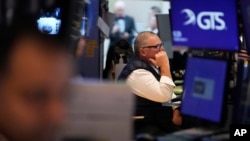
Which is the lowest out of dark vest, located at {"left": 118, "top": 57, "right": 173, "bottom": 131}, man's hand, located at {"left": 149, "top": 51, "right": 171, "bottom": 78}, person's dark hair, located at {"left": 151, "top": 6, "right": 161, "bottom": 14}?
dark vest, located at {"left": 118, "top": 57, "right": 173, "bottom": 131}

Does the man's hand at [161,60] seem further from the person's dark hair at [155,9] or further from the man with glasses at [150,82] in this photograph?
the person's dark hair at [155,9]

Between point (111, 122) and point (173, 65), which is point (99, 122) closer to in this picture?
point (111, 122)

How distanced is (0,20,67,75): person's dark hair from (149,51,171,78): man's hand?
259cm

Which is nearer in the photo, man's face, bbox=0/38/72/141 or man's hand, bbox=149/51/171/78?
man's face, bbox=0/38/72/141

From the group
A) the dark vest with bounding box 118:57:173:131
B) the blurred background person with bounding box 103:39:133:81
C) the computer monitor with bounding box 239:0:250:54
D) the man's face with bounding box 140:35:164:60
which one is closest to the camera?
the computer monitor with bounding box 239:0:250:54

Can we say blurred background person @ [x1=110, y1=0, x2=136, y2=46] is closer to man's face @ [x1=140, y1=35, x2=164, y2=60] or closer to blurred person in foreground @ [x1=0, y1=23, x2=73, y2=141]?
man's face @ [x1=140, y1=35, x2=164, y2=60]

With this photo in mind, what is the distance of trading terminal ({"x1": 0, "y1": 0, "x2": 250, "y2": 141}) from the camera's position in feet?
2.16

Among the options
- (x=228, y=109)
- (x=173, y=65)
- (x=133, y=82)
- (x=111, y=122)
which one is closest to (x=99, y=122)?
(x=111, y=122)

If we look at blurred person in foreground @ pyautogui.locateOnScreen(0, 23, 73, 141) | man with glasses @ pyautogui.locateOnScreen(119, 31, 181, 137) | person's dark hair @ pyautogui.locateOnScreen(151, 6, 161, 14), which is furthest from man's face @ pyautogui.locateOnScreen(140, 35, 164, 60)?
person's dark hair @ pyautogui.locateOnScreen(151, 6, 161, 14)

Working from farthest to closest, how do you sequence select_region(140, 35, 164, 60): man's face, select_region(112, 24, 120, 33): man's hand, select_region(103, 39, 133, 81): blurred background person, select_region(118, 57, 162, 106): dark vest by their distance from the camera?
select_region(112, 24, 120, 33): man's hand → select_region(103, 39, 133, 81): blurred background person → select_region(140, 35, 164, 60): man's face → select_region(118, 57, 162, 106): dark vest

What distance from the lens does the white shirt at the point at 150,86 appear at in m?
3.14

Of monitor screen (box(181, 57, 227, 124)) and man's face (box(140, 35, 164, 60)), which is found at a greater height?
man's face (box(140, 35, 164, 60))

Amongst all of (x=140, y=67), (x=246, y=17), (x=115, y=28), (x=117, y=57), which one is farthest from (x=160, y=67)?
(x=115, y=28)

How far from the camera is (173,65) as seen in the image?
397cm
